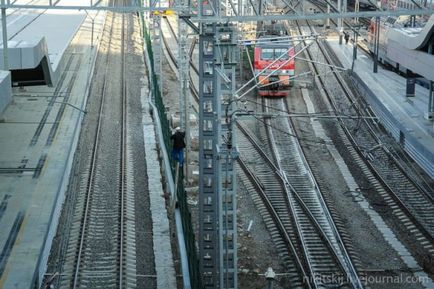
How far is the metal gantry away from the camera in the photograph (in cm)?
1083

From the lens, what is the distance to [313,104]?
27.6 m

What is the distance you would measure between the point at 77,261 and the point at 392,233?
6.02m

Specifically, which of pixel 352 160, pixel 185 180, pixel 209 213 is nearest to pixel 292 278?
pixel 209 213

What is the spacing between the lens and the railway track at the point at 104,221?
13203mm

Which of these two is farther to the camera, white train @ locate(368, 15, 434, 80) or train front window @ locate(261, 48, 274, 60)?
train front window @ locate(261, 48, 274, 60)

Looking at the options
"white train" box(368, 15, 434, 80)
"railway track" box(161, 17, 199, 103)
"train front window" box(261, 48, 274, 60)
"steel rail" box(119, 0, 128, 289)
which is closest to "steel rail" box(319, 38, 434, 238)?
"train front window" box(261, 48, 274, 60)

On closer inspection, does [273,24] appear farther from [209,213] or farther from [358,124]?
[209,213]

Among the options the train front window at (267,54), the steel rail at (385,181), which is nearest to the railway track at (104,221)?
the steel rail at (385,181)

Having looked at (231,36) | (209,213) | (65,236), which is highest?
(231,36)

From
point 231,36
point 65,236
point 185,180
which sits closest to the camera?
point 231,36

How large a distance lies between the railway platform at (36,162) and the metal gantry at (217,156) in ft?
9.90

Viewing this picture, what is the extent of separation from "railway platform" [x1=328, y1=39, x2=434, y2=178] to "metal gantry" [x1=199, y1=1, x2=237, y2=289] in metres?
8.83

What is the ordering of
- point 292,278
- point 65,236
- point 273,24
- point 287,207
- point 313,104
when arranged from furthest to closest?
point 273,24 → point 313,104 → point 287,207 → point 65,236 → point 292,278

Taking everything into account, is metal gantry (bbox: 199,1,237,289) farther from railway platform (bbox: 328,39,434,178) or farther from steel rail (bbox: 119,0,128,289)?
railway platform (bbox: 328,39,434,178)
